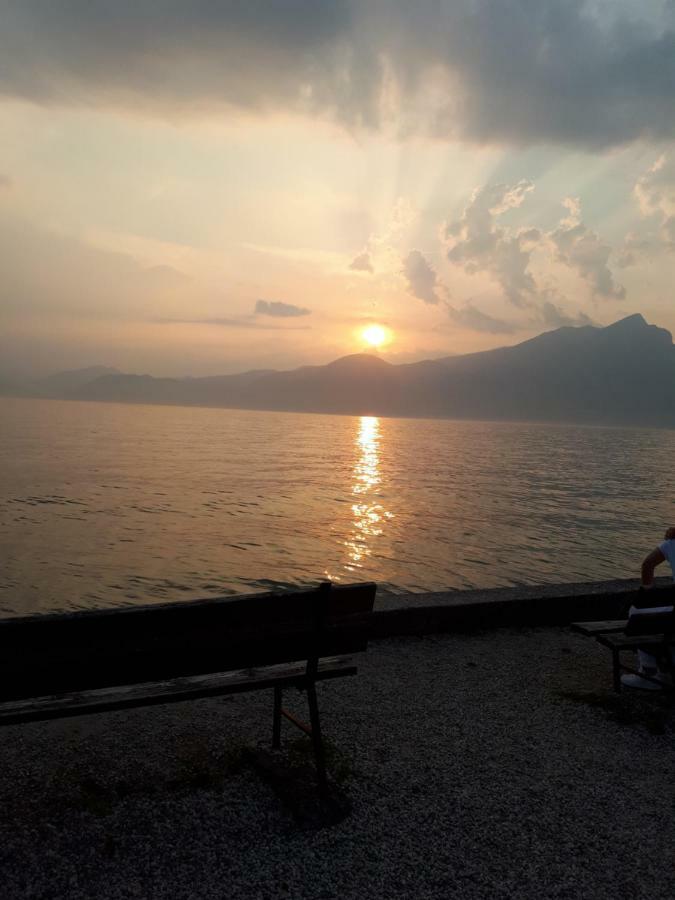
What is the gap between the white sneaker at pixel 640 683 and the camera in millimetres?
6230

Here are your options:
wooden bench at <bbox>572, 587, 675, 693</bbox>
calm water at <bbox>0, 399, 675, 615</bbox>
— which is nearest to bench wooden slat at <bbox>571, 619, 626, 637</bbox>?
wooden bench at <bbox>572, 587, 675, 693</bbox>

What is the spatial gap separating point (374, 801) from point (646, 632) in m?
3.13

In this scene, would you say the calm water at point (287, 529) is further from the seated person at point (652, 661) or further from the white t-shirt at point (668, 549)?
the white t-shirt at point (668, 549)

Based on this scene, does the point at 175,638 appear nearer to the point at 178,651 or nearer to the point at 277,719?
the point at 178,651

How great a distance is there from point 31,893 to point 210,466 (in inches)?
1815

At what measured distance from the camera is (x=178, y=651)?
4.06 meters

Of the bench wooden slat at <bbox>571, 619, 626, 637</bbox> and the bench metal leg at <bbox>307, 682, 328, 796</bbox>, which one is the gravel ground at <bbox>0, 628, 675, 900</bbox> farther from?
the bench wooden slat at <bbox>571, 619, 626, 637</bbox>

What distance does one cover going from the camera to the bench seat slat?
3.80 meters

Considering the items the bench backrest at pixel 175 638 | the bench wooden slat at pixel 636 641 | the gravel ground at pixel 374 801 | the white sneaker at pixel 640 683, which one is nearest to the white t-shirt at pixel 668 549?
the bench wooden slat at pixel 636 641

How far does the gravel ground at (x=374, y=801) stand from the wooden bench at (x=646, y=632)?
14.1 inches

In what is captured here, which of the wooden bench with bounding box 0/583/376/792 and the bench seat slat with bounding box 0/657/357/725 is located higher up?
the wooden bench with bounding box 0/583/376/792

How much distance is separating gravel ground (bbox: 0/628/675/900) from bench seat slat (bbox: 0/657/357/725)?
23.8 inches

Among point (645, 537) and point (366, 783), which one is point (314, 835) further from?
point (645, 537)

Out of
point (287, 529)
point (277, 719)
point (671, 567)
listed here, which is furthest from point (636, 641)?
point (287, 529)
